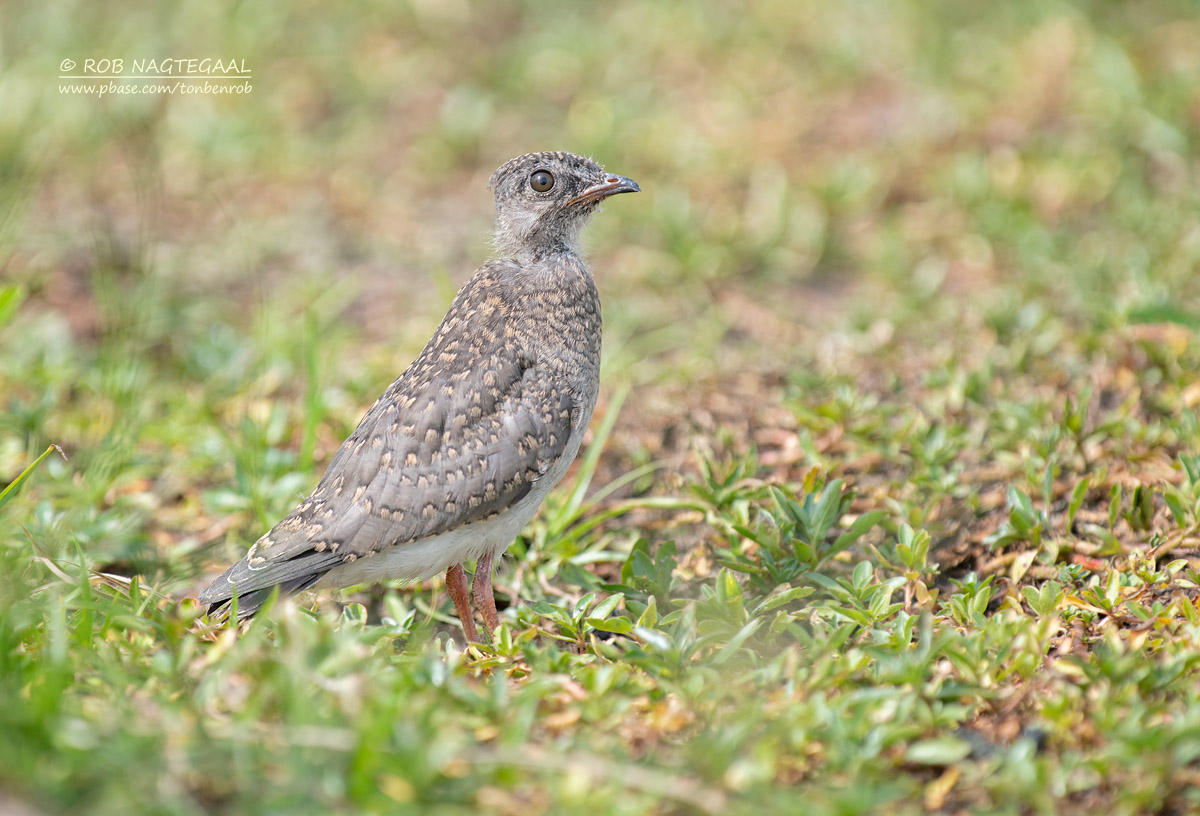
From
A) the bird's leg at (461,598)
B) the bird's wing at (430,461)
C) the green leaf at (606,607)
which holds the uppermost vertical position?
the bird's wing at (430,461)

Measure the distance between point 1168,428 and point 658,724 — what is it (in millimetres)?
3087

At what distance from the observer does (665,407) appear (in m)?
6.31

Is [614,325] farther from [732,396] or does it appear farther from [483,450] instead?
[483,450]

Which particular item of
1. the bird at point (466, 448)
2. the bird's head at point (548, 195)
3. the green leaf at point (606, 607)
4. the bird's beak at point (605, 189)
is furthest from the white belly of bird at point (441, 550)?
the bird's beak at point (605, 189)

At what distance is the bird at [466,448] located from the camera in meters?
4.49

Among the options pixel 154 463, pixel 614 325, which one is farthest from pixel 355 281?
pixel 154 463

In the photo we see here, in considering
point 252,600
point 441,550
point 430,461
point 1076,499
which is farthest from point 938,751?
point 252,600

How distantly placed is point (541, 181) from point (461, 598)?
1871 millimetres

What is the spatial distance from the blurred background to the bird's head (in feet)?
3.84

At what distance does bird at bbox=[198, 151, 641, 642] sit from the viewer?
4.49m

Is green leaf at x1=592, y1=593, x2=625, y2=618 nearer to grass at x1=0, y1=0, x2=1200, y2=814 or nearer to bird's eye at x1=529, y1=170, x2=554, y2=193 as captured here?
grass at x1=0, y1=0, x2=1200, y2=814

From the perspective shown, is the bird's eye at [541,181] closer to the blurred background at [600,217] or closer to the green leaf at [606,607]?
the blurred background at [600,217]

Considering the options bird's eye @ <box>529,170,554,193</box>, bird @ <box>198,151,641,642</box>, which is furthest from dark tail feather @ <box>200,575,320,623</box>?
bird's eye @ <box>529,170,554,193</box>

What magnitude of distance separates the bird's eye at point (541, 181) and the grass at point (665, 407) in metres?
1.26
